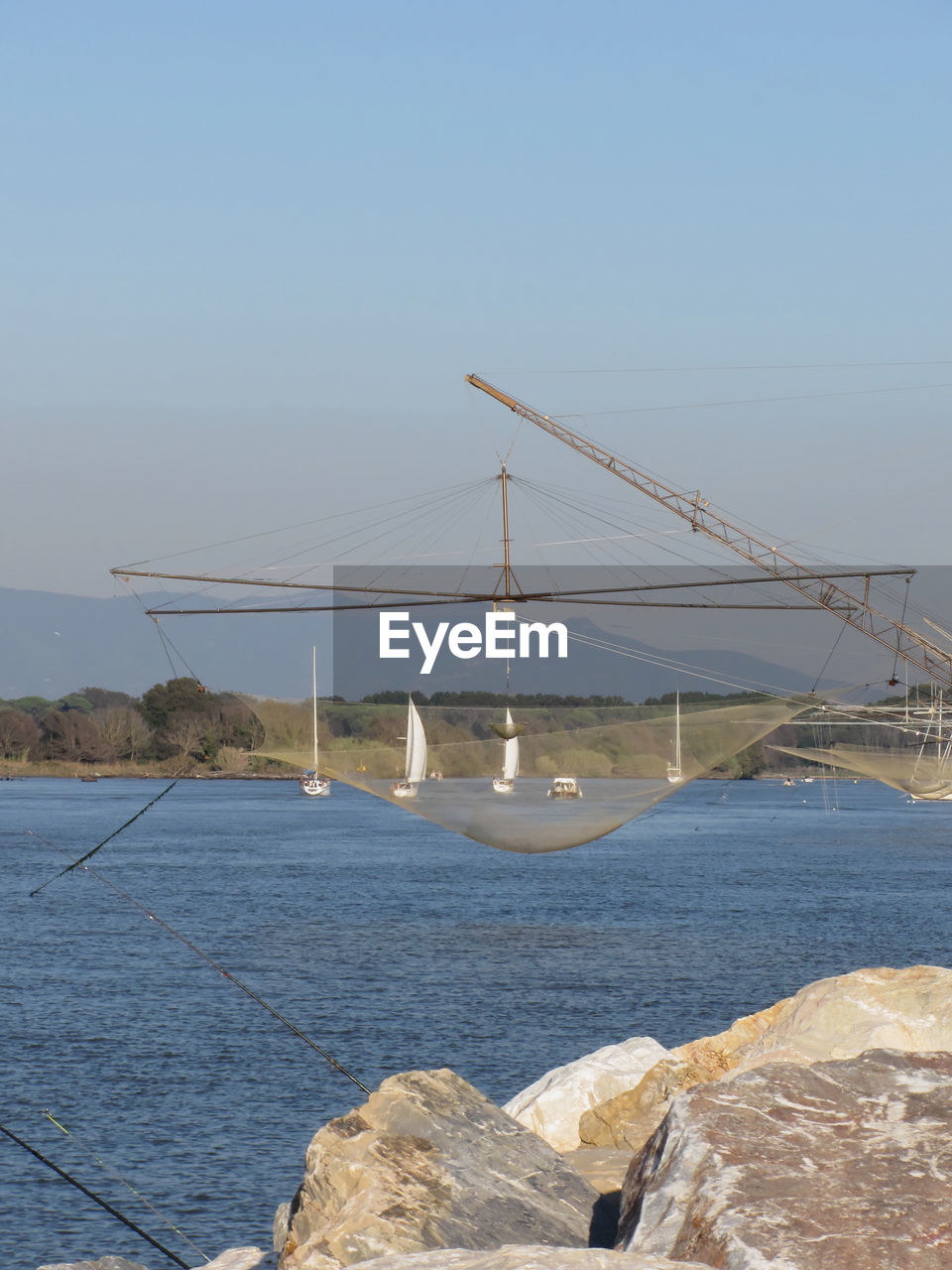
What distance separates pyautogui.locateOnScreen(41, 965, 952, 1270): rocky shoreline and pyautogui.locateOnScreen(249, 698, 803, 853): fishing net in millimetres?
13627

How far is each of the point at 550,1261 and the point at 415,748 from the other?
24244mm

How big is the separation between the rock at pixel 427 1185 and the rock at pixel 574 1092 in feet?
11.7

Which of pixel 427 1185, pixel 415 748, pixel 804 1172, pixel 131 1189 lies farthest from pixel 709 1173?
pixel 415 748

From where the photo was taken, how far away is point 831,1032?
36.6 ft

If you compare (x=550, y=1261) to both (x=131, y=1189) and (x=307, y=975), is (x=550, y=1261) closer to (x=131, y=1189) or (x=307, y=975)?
(x=131, y=1189)

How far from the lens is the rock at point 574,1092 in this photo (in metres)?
13.5

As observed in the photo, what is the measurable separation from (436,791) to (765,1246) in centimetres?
2278

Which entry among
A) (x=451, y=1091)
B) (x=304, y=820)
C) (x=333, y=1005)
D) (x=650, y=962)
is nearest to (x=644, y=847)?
(x=304, y=820)

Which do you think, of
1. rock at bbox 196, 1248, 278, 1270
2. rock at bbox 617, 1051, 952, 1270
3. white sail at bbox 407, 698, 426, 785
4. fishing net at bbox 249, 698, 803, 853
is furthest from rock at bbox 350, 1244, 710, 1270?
white sail at bbox 407, 698, 426, 785

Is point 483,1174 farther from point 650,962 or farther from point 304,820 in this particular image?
point 304,820

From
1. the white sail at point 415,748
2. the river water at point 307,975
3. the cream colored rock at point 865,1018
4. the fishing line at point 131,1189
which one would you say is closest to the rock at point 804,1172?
the cream colored rock at point 865,1018

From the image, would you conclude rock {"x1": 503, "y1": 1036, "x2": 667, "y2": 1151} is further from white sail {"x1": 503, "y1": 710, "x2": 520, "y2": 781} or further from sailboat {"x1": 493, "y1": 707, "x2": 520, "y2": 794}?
white sail {"x1": 503, "y1": 710, "x2": 520, "y2": 781}

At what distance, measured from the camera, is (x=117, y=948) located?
4444cm

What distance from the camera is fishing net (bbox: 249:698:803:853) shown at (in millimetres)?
26891
